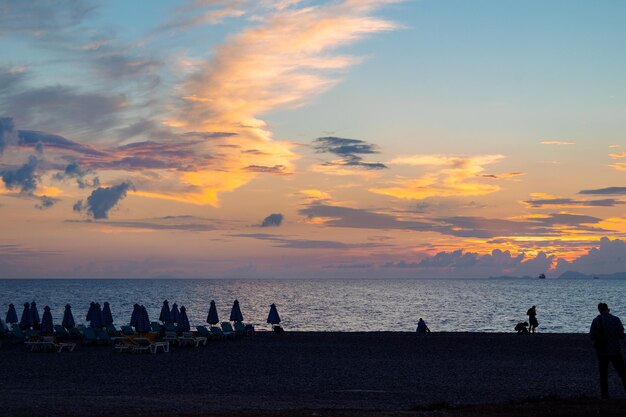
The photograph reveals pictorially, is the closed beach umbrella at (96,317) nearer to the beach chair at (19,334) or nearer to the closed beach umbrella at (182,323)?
the beach chair at (19,334)

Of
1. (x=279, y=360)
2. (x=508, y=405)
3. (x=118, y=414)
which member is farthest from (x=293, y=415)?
(x=279, y=360)

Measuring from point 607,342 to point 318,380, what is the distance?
780cm

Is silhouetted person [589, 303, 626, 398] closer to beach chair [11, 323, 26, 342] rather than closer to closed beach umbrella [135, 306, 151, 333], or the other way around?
closed beach umbrella [135, 306, 151, 333]

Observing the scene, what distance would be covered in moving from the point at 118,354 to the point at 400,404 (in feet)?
48.8

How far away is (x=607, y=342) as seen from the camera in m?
14.4

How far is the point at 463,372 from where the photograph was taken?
70.3 feet

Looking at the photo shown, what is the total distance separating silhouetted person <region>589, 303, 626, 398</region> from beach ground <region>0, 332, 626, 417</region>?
1.84 ft

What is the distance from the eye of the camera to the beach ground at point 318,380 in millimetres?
13703

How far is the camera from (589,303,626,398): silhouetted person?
14320mm

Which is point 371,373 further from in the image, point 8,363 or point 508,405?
point 8,363

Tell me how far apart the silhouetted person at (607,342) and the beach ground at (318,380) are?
0.56m

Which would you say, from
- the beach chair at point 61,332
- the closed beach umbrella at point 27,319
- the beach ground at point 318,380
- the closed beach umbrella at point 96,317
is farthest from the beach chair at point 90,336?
the closed beach umbrella at point 27,319

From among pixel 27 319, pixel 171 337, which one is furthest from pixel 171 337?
pixel 27 319

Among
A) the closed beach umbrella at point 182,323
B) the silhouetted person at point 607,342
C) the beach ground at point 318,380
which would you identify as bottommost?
the beach ground at point 318,380
